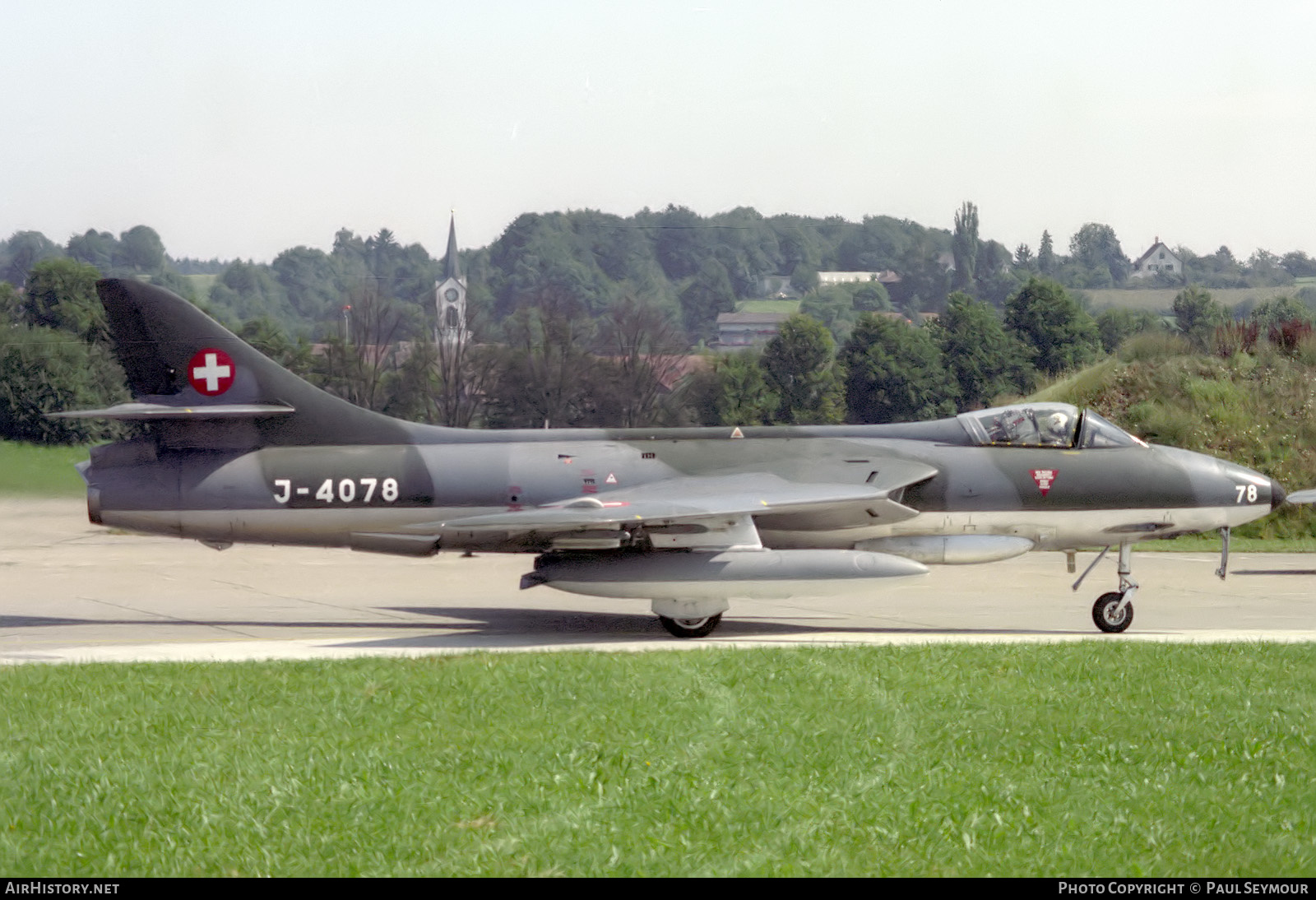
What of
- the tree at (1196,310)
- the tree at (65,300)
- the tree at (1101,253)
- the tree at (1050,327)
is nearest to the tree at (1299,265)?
the tree at (1101,253)

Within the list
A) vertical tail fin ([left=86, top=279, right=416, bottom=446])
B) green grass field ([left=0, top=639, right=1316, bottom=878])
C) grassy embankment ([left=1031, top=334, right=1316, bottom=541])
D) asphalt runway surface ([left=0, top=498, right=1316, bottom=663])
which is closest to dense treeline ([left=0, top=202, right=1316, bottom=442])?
grassy embankment ([left=1031, top=334, right=1316, bottom=541])

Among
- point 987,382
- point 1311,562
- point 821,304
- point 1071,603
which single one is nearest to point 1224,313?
point 821,304

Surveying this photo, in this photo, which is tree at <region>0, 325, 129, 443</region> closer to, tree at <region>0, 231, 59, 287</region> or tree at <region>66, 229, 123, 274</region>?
tree at <region>0, 231, 59, 287</region>

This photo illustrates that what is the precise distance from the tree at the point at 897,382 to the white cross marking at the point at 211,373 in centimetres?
3460

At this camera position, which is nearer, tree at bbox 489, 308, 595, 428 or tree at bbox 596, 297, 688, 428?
tree at bbox 489, 308, 595, 428

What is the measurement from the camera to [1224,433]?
103 feet

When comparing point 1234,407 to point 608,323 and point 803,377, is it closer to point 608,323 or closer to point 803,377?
point 608,323

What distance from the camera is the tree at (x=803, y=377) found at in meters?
47.7

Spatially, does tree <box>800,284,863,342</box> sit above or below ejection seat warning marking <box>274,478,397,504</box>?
above

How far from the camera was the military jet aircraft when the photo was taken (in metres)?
15.3

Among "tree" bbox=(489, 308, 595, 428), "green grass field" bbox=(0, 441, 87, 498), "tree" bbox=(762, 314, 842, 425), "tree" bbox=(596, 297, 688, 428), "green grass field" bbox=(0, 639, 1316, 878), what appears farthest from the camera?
"tree" bbox=(762, 314, 842, 425)

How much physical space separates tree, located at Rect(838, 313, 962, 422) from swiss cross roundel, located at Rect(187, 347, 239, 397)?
113 ft

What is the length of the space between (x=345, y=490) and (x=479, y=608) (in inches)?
131
